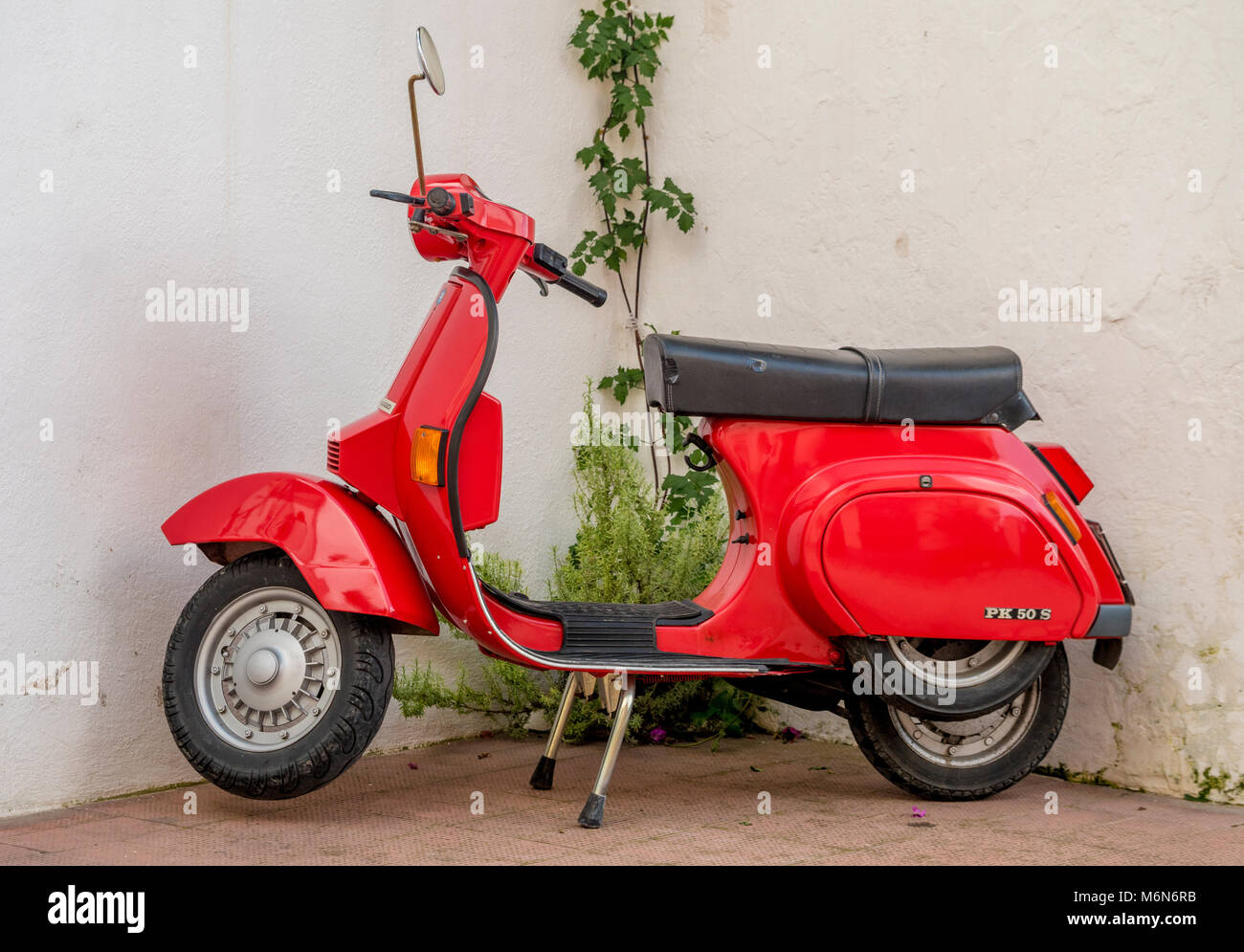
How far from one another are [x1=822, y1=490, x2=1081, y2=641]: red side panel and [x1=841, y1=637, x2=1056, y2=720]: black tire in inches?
2.8

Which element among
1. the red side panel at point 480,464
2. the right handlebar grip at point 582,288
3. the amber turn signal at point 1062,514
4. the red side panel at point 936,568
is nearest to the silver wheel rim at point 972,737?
the red side panel at point 936,568

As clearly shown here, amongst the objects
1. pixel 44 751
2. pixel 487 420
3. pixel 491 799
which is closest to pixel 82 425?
pixel 44 751

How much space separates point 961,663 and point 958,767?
28 centimetres

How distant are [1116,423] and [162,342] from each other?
98.5 inches

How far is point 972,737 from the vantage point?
2939 millimetres

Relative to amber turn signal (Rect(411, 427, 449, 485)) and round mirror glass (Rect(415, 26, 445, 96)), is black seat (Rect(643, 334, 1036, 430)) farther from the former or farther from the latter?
round mirror glass (Rect(415, 26, 445, 96))

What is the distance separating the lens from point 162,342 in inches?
117

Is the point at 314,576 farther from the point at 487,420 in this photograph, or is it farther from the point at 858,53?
the point at 858,53

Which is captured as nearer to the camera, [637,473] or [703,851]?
[703,851]

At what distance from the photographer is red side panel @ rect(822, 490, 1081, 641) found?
2.72m

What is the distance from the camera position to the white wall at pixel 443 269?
2783 millimetres

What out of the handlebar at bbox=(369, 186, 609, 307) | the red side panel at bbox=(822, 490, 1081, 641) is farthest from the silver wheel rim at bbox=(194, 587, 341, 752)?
the red side panel at bbox=(822, 490, 1081, 641)

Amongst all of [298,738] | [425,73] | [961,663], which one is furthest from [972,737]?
[425,73]

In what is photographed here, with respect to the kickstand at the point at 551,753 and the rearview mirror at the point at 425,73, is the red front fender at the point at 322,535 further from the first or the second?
the rearview mirror at the point at 425,73
